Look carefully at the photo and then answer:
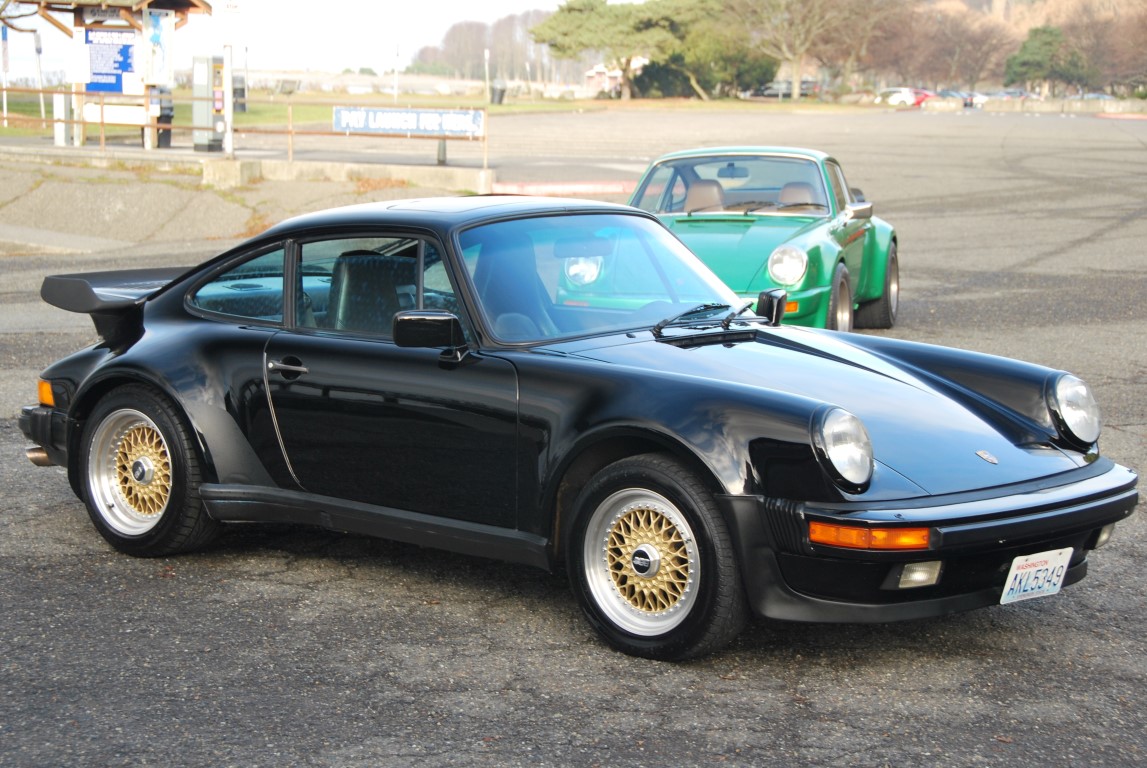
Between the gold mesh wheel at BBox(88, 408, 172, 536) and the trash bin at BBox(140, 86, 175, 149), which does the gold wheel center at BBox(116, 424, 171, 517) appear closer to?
the gold mesh wheel at BBox(88, 408, 172, 536)

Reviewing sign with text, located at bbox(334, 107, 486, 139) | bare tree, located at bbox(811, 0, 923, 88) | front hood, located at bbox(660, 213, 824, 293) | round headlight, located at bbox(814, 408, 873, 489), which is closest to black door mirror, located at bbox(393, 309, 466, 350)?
round headlight, located at bbox(814, 408, 873, 489)

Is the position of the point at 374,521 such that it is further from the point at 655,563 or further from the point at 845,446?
the point at 845,446

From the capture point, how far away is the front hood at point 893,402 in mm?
4203

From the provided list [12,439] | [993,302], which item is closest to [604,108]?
[993,302]

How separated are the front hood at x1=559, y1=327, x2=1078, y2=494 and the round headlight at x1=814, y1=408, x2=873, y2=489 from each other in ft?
0.60

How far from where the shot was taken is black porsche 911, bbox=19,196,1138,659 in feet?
12.9

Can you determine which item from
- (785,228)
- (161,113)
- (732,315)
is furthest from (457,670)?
(161,113)

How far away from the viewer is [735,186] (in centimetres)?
1042

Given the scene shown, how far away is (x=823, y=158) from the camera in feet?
34.8

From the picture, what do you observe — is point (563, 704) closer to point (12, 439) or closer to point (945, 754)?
point (945, 754)

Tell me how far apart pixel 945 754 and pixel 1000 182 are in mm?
25099

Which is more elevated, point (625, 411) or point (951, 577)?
point (625, 411)

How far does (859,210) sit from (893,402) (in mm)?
5995

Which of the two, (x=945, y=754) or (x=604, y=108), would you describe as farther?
(x=604, y=108)
